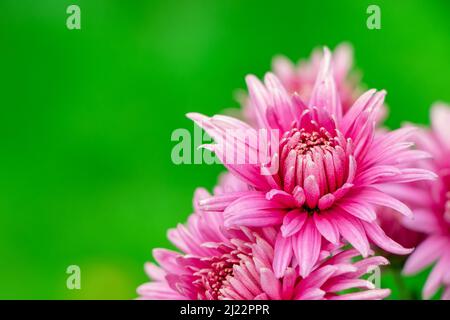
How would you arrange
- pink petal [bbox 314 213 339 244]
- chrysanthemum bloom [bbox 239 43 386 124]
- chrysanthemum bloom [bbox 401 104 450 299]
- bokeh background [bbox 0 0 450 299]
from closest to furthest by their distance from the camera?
pink petal [bbox 314 213 339 244] → chrysanthemum bloom [bbox 401 104 450 299] → chrysanthemum bloom [bbox 239 43 386 124] → bokeh background [bbox 0 0 450 299]

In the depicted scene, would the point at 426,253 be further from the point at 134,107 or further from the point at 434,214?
the point at 134,107

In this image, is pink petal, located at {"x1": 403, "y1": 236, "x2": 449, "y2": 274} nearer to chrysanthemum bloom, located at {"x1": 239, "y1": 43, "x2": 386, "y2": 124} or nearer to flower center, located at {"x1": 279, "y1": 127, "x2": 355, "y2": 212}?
flower center, located at {"x1": 279, "y1": 127, "x2": 355, "y2": 212}

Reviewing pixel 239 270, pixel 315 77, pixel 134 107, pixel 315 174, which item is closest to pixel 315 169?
pixel 315 174

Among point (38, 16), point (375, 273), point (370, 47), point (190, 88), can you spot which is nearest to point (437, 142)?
point (375, 273)

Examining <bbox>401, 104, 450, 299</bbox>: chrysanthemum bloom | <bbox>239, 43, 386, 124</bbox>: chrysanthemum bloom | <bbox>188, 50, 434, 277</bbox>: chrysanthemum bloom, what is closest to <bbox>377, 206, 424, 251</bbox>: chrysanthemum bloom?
<bbox>401, 104, 450, 299</bbox>: chrysanthemum bloom

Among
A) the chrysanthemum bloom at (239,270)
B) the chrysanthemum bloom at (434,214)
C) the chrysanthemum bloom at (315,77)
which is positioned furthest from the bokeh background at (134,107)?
the chrysanthemum bloom at (239,270)

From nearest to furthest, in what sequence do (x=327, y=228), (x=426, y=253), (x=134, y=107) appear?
(x=327, y=228) → (x=426, y=253) → (x=134, y=107)

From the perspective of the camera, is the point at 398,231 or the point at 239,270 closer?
the point at 239,270
